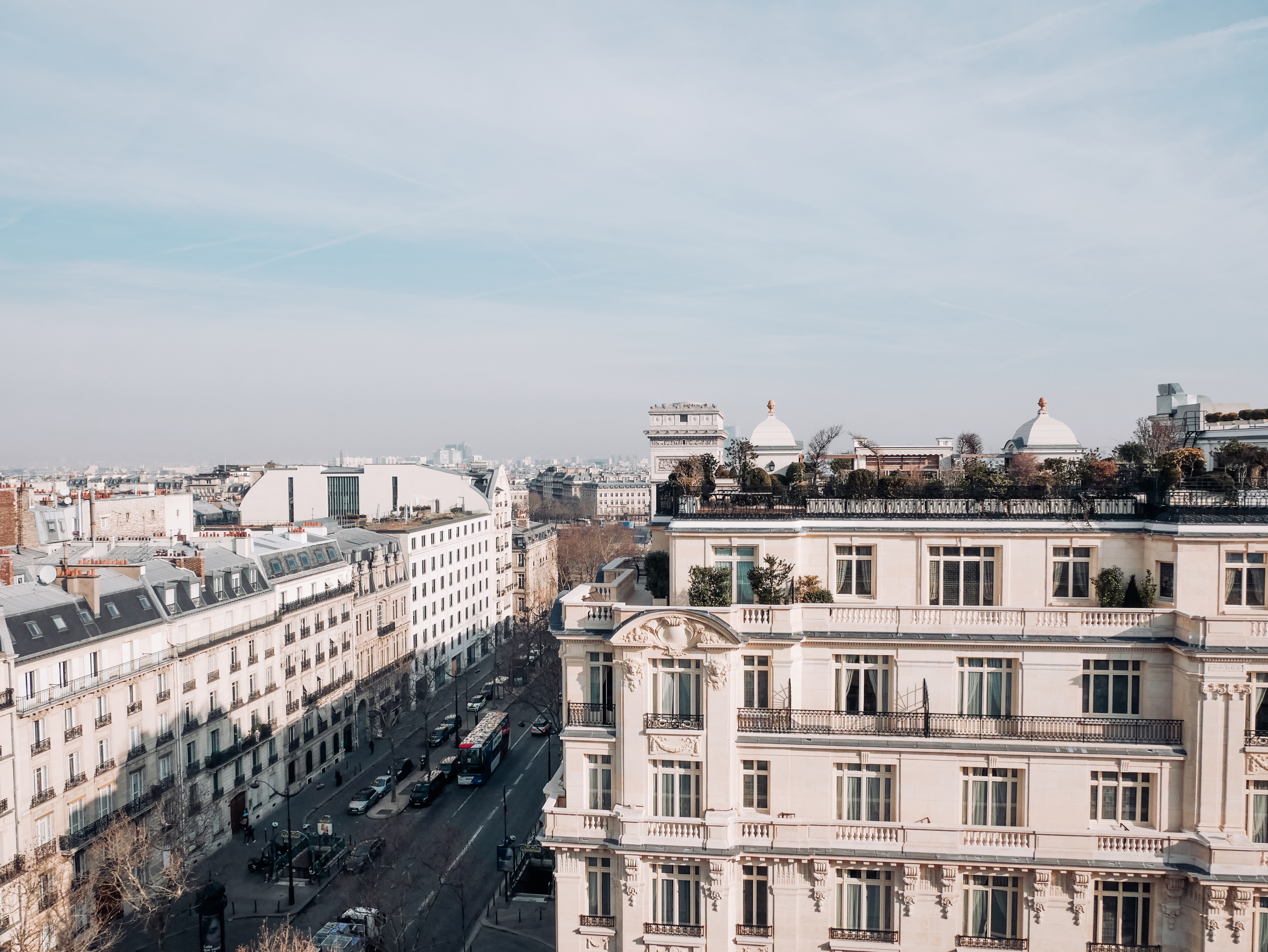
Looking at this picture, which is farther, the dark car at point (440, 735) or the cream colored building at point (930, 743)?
the dark car at point (440, 735)

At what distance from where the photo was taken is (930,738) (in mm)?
24750

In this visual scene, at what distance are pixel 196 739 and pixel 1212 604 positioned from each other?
156ft

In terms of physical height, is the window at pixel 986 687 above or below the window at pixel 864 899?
above

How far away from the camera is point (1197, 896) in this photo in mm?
23219

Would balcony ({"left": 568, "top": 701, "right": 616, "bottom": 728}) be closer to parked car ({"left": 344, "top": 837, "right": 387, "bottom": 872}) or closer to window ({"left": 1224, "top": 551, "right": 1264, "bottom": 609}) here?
window ({"left": 1224, "top": 551, "right": 1264, "bottom": 609})

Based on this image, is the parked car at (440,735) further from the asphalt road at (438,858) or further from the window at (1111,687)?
the window at (1111,687)

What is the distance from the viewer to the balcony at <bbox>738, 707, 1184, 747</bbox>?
947 inches

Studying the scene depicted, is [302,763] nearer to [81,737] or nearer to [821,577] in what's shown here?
[81,737]

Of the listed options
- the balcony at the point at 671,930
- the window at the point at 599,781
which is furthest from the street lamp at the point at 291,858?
the balcony at the point at 671,930

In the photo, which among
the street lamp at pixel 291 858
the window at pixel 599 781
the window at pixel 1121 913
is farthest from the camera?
the street lamp at pixel 291 858

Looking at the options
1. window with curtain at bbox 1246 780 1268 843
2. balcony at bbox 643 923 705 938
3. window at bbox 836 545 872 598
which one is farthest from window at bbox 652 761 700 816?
window with curtain at bbox 1246 780 1268 843

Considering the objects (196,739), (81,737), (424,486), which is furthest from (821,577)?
(424,486)

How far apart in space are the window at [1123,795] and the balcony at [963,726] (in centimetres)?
98

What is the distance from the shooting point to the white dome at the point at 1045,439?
59000 millimetres
